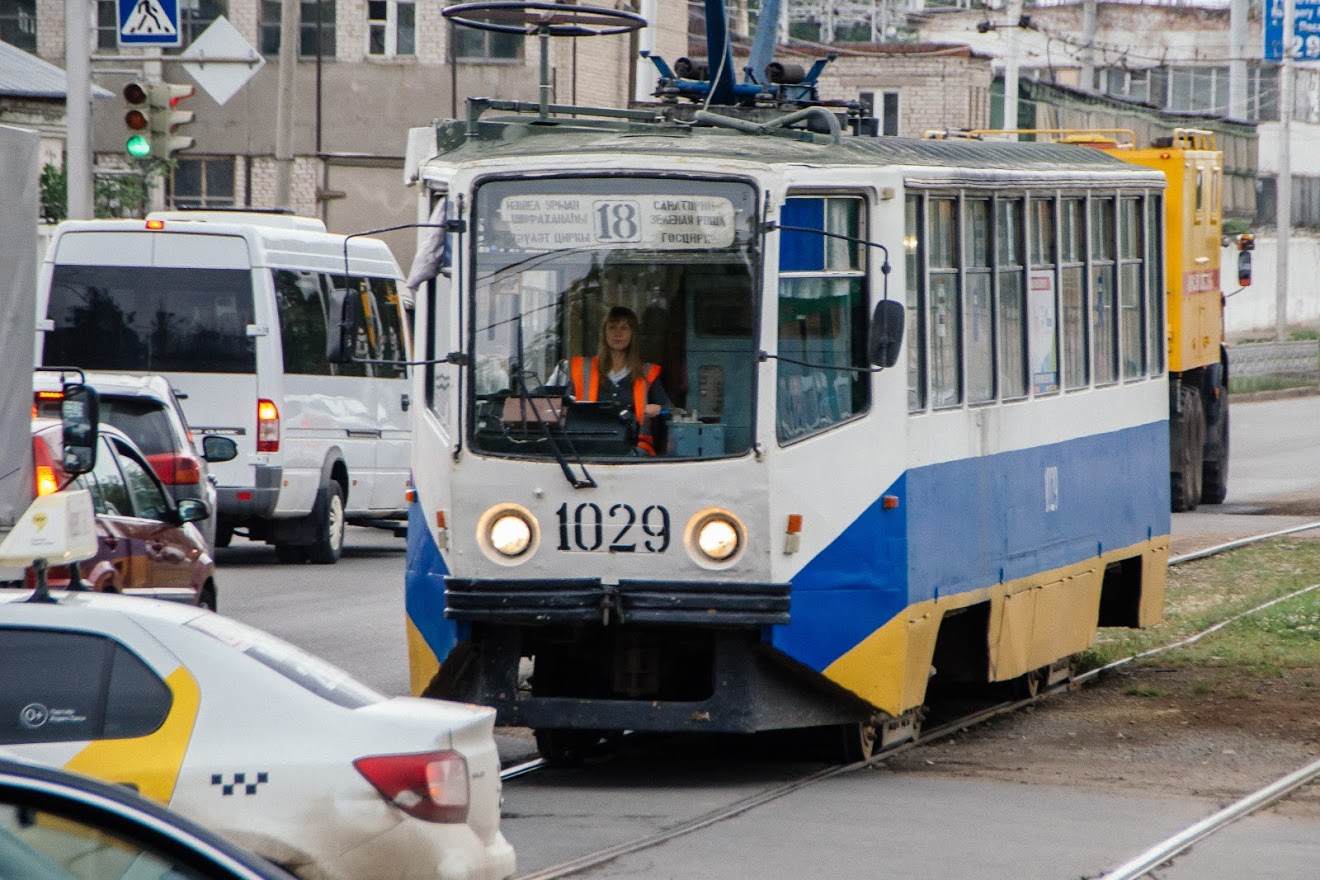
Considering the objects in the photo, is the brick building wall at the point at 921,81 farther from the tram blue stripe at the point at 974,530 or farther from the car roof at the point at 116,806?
the car roof at the point at 116,806

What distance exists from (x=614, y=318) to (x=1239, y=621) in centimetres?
723

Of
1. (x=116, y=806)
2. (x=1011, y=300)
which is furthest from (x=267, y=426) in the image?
(x=116, y=806)

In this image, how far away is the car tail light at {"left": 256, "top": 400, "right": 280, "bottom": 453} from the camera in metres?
19.6

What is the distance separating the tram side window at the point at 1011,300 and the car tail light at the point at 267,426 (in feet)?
29.7

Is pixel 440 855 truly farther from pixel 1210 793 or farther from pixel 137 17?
pixel 137 17

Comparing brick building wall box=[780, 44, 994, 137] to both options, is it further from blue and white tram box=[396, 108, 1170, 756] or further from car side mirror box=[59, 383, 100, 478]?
blue and white tram box=[396, 108, 1170, 756]

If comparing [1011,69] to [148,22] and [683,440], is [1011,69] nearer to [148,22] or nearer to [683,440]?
[148,22]

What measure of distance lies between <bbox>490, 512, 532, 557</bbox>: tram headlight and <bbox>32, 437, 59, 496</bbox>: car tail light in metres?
2.39

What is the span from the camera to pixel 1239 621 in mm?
15945

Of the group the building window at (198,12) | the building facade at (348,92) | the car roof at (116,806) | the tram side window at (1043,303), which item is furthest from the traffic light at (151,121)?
the building window at (198,12)

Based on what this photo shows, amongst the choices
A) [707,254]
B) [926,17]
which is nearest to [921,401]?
[707,254]

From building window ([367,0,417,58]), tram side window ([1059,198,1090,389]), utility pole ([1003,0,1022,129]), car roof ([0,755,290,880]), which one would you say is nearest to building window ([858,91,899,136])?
utility pole ([1003,0,1022,129])

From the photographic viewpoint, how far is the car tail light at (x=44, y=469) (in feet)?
36.7

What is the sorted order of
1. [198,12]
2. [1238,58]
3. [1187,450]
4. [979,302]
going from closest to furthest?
1. [979,302]
2. [1187,450]
3. [198,12]
4. [1238,58]
